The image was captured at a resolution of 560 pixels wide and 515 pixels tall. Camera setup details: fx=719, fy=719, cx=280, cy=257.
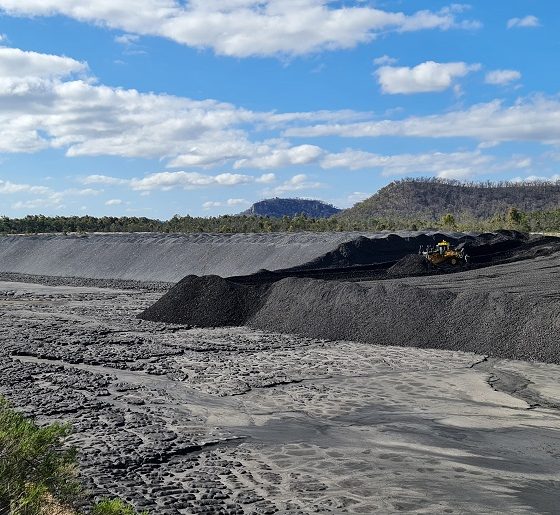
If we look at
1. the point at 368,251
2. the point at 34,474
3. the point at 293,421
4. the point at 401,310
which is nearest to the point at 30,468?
the point at 34,474

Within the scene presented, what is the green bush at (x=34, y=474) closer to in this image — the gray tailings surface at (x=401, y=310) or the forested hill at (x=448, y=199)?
the gray tailings surface at (x=401, y=310)

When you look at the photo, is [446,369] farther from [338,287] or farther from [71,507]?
[71,507]

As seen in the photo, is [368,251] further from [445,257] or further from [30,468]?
[30,468]

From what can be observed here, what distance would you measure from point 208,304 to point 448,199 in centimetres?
10877

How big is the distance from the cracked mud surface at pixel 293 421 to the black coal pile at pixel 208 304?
2.94 metres

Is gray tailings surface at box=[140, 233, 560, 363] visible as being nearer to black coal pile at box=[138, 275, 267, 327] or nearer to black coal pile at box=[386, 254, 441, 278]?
black coal pile at box=[138, 275, 267, 327]

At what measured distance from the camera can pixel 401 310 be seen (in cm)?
2069

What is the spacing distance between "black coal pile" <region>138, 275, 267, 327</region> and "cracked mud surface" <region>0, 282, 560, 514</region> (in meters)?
2.94

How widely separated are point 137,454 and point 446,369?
8569 mm

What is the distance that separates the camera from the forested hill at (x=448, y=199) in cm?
12025

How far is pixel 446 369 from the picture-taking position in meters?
16.3

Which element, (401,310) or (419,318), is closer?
(419,318)

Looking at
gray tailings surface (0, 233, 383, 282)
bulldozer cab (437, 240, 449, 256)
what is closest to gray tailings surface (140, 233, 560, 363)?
bulldozer cab (437, 240, 449, 256)

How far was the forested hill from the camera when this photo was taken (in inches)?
4734
